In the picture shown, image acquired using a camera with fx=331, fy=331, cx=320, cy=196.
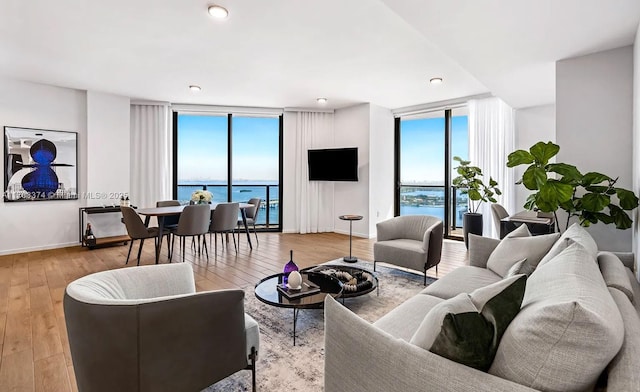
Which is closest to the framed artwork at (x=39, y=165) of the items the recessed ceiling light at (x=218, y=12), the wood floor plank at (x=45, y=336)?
the wood floor plank at (x=45, y=336)

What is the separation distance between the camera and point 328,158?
698 cm

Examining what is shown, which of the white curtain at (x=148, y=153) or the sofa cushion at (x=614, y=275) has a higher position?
the white curtain at (x=148, y=153)

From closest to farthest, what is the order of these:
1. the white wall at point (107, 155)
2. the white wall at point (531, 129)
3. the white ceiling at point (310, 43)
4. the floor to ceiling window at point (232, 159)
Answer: the white ceiling at point (310, 43) < the white wall at point (531, 129) < the white wall at point (107, 155) < the floor to ceiling window at point (232, 159)

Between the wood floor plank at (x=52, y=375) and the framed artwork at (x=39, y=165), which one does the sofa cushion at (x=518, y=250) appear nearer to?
the wood floor plank at (x=52, y=375)

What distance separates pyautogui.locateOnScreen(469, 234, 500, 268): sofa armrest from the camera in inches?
117

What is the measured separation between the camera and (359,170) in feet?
22.4

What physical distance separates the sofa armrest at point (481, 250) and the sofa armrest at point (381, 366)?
2197 millimetres

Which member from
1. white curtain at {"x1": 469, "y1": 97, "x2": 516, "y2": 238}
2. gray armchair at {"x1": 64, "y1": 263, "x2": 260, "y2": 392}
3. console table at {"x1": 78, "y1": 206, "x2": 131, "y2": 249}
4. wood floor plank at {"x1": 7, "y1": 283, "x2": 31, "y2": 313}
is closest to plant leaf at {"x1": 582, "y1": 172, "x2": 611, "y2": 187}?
white curtain at {"x1": 469, "y1": 97, "x2": 516, "y2": 238}

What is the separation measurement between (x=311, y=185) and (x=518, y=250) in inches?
201

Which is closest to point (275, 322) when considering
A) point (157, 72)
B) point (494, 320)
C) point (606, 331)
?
point (494, 320)

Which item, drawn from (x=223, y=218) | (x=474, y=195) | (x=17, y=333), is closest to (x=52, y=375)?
(x=17, y=333)

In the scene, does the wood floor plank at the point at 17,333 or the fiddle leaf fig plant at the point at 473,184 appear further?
the fiddle leaf fig plant at the point at 473,184

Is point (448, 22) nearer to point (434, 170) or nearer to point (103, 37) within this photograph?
point (103, 37)

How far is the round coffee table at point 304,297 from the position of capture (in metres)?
2.35
